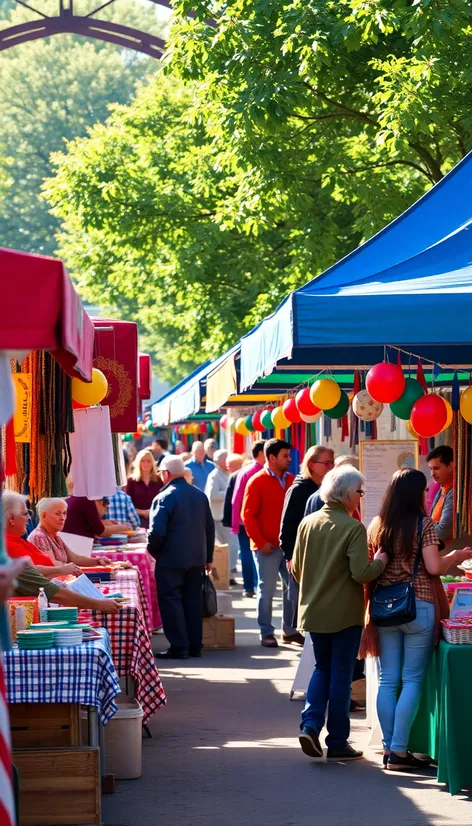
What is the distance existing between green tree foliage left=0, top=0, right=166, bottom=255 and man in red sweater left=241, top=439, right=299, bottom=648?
66.9 m

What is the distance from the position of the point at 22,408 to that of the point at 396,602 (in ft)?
7.98

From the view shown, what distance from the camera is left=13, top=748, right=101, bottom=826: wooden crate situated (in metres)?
6.85

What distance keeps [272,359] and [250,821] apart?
3.10m

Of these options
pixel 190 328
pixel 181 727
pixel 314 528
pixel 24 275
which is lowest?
pixel 181 727

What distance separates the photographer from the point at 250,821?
7.09 meters

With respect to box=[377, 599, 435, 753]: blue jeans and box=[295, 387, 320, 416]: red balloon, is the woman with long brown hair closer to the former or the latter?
box=[295, 387, 320, 416]: red balloon

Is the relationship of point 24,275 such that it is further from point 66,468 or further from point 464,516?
point 464,516

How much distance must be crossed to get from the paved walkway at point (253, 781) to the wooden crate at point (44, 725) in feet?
1.79

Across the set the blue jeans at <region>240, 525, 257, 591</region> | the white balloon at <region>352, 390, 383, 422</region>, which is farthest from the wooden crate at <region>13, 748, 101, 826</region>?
the blue jeans at <region>240, 525, 257, 591</region>

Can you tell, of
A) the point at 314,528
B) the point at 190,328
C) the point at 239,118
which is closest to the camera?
the point at 314,528

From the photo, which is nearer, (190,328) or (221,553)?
(221,553)

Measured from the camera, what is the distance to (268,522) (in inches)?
541

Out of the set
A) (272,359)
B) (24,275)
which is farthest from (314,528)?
(24,275)

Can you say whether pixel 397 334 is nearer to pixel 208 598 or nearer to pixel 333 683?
pixel 333 683
